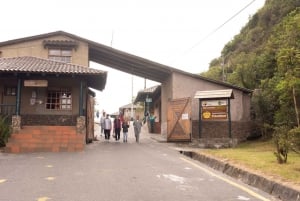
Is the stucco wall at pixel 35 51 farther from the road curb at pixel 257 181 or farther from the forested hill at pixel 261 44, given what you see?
the road curb at pixel 257 181

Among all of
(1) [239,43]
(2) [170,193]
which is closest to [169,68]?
(2) [170,193]

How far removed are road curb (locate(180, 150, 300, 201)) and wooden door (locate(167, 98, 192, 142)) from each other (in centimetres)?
831

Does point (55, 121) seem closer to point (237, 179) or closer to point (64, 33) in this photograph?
point (64, 33)

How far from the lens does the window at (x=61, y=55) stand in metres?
23.2

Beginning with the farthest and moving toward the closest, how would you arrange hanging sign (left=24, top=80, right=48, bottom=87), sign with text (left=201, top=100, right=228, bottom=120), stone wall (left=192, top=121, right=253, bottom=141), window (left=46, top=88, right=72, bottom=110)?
stone wall (left=192, top=121, right=253, bottom=141) → sign with text (left=201, top=100, right=228, bottom=120) → window (left=46, top=88, right=72, bottom=110) → hanging sign (left=24, top=80, right=48, bottom=87)

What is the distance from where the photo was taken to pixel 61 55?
2319 cm

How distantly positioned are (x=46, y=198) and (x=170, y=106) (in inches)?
644

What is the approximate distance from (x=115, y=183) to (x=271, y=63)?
23.5 m

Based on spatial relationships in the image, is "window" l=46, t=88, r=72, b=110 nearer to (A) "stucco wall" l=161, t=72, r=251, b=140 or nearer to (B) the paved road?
(A) "stucco wall" l=161, t=72, r=251, b=140

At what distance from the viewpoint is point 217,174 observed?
10039mm

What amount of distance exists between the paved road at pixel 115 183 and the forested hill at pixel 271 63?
698 centimetres

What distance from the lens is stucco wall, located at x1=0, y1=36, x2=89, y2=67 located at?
75.4 feet

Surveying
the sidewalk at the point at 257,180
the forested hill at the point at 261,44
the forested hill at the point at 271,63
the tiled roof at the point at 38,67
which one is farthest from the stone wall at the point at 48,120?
the forested hill at the point at 261,44

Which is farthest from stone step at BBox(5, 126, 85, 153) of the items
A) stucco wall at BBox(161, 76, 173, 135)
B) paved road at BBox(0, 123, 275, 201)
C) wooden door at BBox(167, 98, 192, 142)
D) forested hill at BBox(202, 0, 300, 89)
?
forested hill at BBox(202, 0, 300, 89)
